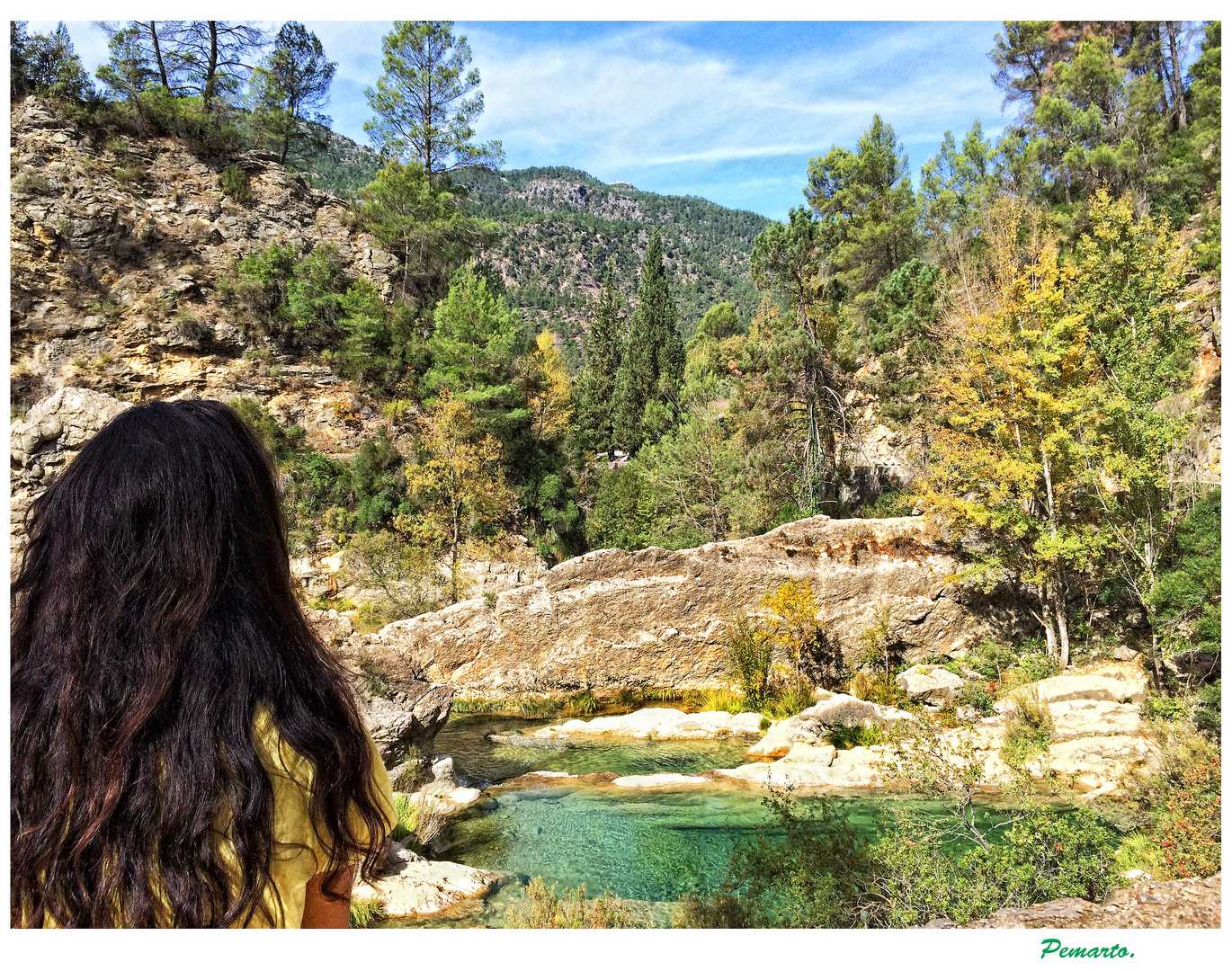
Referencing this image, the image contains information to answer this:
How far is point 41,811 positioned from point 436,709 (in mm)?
6676

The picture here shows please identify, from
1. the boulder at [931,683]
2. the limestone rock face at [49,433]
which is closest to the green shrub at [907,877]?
the boulder at [931,683]

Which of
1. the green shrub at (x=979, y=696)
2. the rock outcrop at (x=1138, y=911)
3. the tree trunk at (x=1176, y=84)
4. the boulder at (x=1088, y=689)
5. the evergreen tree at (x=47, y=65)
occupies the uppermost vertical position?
the evergreen tree at (x=47, y=65)

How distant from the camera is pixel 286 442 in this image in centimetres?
1689

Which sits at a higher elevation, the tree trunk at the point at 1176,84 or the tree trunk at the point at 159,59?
the tree trunk at the point at 159,59

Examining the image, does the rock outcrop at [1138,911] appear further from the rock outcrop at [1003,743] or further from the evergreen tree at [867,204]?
the evergreen tree at [867,204]

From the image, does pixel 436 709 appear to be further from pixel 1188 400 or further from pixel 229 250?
pixel 229 250

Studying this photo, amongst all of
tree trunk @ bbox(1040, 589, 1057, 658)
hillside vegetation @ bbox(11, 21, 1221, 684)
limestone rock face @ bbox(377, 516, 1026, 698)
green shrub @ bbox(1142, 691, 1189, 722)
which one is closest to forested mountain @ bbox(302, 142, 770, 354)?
hillside vegetation @ bbox(11, 21, 1221, 684)

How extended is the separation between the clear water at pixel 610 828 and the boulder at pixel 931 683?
2.84m

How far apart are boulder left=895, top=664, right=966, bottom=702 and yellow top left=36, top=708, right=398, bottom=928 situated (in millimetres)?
9811

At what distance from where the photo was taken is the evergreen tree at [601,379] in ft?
93.4

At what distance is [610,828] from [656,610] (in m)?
5.03

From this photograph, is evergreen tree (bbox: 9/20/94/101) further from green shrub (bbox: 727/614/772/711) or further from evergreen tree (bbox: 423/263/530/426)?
green shrub (bbox: 727/614/772/711)

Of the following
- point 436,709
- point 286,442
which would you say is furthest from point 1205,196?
point 286,442
